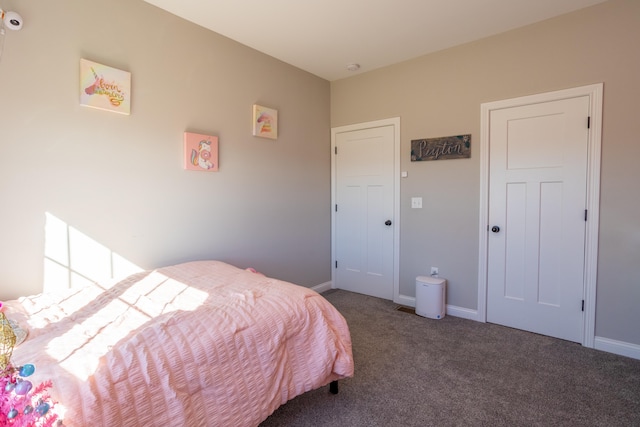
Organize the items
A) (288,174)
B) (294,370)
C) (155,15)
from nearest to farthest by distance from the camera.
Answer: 1. (294,370)
2. (155,15)
3. (288,174)

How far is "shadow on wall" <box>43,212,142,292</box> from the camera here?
6.79 feet

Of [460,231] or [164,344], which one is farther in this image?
[460,231]

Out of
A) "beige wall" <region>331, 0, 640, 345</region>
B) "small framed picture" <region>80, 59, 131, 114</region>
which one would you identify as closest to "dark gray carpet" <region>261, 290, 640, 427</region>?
"beige wall" <region>331, 0, 640, 345</region>

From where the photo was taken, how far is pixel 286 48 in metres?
3.21

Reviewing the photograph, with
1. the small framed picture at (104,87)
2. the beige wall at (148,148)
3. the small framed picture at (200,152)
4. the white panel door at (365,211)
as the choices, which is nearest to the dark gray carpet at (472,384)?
the white panel door at (365,211)

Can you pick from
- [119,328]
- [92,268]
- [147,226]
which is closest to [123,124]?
[147,226]

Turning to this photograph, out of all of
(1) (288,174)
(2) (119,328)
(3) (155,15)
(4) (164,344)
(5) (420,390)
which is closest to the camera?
(4) (164,344)

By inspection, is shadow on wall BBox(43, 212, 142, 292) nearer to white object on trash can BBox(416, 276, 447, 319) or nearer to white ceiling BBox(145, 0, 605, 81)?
white ceiling BBox(145, 0, 605, 81)

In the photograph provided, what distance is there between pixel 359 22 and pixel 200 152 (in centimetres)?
173

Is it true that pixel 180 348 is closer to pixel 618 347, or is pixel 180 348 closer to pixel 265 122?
pixel 265 122

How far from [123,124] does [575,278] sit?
3756mm

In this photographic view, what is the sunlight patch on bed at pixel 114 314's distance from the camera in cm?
124

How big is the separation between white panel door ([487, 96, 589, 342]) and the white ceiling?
0.77 m

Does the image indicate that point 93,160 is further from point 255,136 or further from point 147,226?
point 255,136
